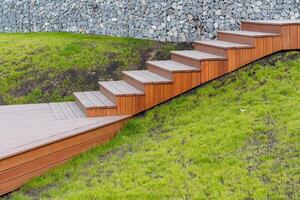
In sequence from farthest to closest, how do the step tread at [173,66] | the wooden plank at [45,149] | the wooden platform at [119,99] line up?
the step tread at [173,66], the wooden platform at [119,99], the wooden plank at [45,149]

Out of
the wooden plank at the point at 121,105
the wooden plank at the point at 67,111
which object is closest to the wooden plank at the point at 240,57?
the wooden plank at the point at 121,105

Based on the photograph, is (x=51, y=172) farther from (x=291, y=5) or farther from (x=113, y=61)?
(x=291, y=5)

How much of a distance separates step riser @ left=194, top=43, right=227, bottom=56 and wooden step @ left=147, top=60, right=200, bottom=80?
0.45 meters

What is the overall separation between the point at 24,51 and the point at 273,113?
18.6 ft

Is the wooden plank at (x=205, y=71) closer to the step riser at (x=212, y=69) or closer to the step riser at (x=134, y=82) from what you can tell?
the step riser at (x=212, y=69)

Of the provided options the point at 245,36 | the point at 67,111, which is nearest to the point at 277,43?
the point at 245,36

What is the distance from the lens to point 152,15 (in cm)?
898

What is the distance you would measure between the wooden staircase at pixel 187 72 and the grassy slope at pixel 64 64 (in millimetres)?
1003

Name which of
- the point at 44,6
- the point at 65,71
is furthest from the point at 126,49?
the point at 44,6

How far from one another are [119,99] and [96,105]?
1.00 feet

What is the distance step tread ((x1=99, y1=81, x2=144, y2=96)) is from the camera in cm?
620

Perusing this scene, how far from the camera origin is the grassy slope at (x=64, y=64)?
25.9ft

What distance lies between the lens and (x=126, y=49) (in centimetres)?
873

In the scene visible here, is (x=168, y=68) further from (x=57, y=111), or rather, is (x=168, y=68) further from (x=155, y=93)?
(x=57, y=111)
